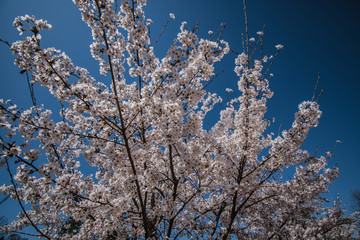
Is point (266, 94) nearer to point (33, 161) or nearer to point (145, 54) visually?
point (145, 54)

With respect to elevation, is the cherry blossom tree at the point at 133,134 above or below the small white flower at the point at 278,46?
below

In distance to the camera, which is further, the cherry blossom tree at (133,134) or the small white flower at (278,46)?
the small white flower at (278,46)

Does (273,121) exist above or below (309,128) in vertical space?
above

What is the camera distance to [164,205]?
234 inches

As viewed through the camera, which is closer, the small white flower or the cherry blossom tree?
the cherry blossom tree

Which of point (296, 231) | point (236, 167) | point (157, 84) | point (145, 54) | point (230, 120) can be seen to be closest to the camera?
point (157, 84)

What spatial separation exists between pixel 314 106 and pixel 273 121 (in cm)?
163

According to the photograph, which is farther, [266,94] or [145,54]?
[266,94]

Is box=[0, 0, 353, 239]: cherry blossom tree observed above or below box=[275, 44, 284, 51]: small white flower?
below

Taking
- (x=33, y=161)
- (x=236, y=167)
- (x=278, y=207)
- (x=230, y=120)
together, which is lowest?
(x=33, y=161)

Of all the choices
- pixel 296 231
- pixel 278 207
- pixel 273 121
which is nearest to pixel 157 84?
pixel 273 121

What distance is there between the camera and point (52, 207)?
505 centimetres

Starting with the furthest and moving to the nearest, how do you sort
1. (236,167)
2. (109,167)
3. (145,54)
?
(236,167)
(109,167)
(145,54)

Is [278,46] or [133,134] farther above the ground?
[278,46]
